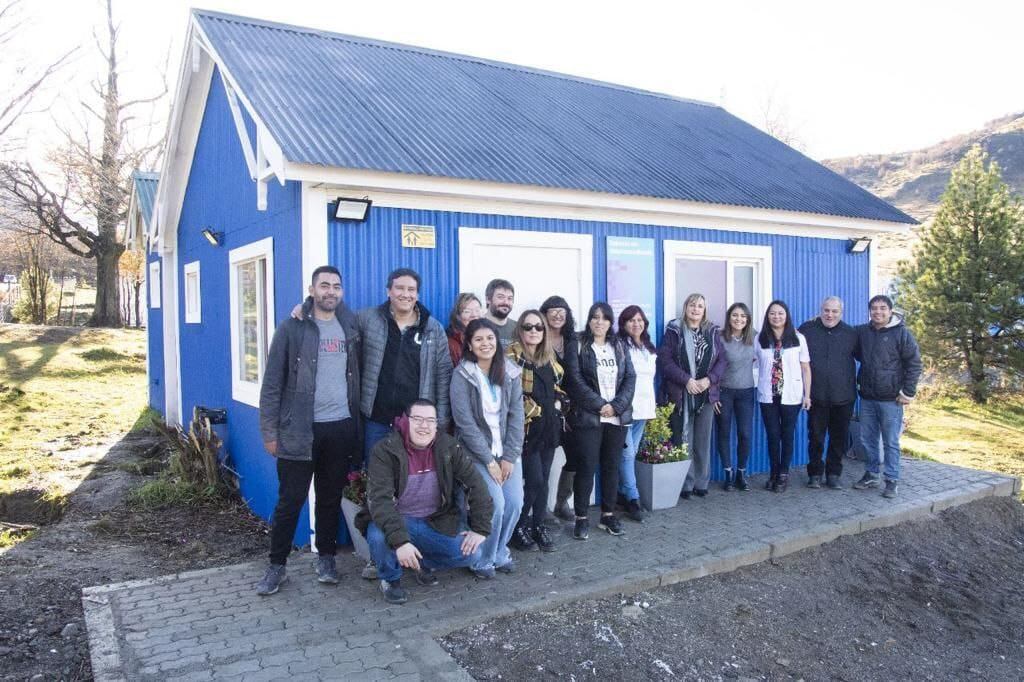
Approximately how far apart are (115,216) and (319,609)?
2196 centimetres

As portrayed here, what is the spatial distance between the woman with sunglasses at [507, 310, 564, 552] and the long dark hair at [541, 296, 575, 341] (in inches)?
9.1

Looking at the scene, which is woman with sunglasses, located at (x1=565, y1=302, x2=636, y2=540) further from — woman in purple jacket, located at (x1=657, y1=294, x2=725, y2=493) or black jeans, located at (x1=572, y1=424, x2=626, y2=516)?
woman in purple jacket, located at (x1=657, y1=294, x2=725, y2=493)

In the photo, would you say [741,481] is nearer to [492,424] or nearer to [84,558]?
[492,424]

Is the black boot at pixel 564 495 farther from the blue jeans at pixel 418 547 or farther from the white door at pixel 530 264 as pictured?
the blue jeans at pixel 418 547

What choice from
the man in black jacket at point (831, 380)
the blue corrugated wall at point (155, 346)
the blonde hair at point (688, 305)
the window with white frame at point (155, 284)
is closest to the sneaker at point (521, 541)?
the blonde hair at point (688, 305)

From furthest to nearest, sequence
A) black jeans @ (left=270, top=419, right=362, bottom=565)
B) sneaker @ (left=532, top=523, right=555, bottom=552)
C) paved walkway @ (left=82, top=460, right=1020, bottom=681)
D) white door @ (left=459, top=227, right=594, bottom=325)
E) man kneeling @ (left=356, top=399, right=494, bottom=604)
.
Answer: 1. white door @ (left=459, top=227, right=594, bottom=325)
2. sneaker @ (left=532, top=523, right=555, bottom=552)
3. black jeans @ (left=270, top=419, right=362, bottom=565)
4. man kneeling @ (left=356, top=399, right=494, bottom=604)
5. paved walkway @ (left=82, top=460, right=1020, bottom=681)

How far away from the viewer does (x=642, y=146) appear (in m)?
8.39

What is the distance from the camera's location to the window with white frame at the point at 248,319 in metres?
6.79

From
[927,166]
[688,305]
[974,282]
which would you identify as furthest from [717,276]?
[927,166]

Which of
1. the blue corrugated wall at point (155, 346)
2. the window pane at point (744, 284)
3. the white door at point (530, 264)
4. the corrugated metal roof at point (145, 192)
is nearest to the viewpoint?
the white door at point (530, 264)

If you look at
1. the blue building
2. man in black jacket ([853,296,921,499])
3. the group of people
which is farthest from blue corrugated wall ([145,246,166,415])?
man in black jacket ([853,296,921,499])

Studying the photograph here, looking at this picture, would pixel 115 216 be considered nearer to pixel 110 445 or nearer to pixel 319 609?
pixel 110 445

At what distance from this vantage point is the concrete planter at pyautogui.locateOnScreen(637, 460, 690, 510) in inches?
265

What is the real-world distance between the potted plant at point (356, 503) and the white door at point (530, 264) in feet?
5.60
